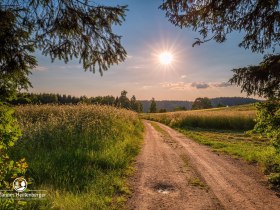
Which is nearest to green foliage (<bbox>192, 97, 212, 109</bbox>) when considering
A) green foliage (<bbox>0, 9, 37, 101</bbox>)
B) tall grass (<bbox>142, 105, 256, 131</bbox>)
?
tall grass (<bbox>142, 105, 256, 131</bbox>)

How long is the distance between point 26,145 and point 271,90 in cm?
858

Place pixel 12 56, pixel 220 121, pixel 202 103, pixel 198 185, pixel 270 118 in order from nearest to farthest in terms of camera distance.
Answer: pixel 12 56, pixel 198 185, pixel 270 118, pixel 220 121, pixel 202 103

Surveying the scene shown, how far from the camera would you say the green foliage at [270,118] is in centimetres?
808

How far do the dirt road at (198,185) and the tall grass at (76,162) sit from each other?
0.57 meters

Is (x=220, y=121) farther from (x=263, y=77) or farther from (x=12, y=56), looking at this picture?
(x=12, y=56)

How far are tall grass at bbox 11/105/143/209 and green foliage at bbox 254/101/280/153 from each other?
174 inches

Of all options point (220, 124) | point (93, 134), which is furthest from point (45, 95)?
point (93, 134)

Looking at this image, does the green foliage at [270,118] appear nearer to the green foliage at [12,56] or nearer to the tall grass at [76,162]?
the tall grass at [76,162]

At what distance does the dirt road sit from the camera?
6113mm

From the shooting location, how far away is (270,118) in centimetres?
820

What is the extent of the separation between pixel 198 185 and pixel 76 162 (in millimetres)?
3616

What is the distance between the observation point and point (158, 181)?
775 cm

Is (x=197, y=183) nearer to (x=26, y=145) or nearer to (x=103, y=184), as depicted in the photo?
(x=103, y=184)

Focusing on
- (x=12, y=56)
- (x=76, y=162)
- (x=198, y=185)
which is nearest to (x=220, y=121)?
(x=198, y=185)
